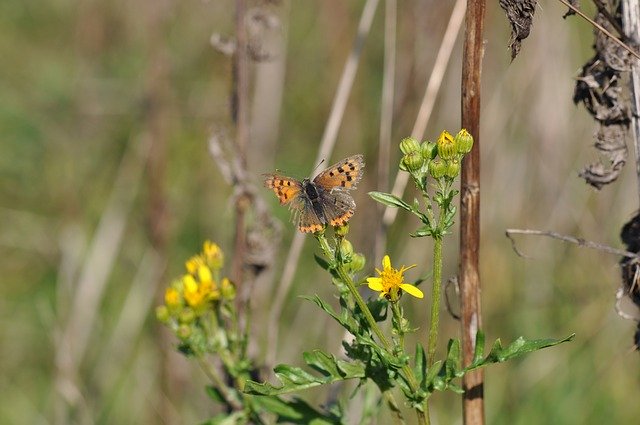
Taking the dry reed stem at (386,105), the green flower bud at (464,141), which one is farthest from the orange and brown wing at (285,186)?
the dry reed stem at (386,105)

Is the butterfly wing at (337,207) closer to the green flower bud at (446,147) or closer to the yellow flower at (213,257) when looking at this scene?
the green flower bud at (446,147)

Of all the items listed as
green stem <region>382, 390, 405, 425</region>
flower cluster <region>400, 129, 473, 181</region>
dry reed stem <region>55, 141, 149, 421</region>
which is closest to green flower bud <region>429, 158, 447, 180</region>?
flower cluster <region>400, 129, 473, 181</region>

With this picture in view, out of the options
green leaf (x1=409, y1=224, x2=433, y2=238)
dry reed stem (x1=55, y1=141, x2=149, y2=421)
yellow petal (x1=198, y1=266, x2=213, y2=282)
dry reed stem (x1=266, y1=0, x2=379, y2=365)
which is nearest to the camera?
green leaf (x1=409, y1=224, x2=433, y2=238)

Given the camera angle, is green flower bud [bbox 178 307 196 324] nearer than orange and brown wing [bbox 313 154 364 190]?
No

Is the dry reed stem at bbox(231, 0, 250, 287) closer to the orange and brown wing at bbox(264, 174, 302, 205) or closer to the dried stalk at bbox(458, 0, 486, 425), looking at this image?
the orange and brown wing at bbox(264, 174, 302, 205)

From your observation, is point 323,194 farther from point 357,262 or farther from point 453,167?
point 453,167

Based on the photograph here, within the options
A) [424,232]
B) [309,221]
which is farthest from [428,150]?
[309,221]

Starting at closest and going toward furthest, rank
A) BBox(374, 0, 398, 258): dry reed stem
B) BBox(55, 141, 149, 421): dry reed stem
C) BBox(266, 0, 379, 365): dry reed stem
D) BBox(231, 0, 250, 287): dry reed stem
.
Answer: BBox(231, 0, 250, 287): dry reed stem → BBox(266, 0, 379, 365): dry reed stem → BBox(374, 0, 398, 258): dry reed stem → BBox(55, 141, 149, 421): dry reed stem
